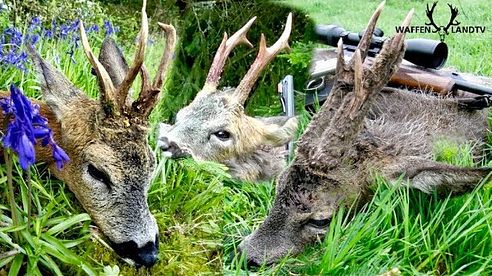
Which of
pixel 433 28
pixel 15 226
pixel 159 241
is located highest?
pixel 433 28

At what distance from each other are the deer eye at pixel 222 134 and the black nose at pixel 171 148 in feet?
1.01

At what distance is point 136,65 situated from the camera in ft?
8.77

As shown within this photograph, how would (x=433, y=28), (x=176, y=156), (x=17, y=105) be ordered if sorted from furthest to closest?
1. (x=433, y=28)
2. (x=176, y=156)
3. (x=17, y=105)

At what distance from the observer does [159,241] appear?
3.17 metres

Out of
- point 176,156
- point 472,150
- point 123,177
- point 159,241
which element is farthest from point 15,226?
point 472,150

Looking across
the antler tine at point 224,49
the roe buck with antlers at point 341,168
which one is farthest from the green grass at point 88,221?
the antler tine at point 224,49

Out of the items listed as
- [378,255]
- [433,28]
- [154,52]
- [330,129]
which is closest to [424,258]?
[378,255]

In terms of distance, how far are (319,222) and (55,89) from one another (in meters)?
1.20

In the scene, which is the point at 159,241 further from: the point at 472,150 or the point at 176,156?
the point at 472,150

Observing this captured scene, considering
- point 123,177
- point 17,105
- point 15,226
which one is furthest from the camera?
point 123,177

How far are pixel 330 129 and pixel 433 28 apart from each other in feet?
4.50

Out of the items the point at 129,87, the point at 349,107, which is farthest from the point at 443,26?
the point at 129,87

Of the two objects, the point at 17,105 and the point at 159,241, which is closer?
the point at 17,105

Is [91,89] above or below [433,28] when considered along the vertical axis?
below
